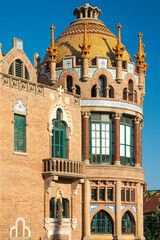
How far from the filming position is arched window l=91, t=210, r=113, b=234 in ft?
164

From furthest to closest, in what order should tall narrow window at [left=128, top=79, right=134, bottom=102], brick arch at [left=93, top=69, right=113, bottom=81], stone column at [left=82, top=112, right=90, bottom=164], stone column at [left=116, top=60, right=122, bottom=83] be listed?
tall narrow window at [left=128, top=79, right=134, bottom=102] → stone column at [left=116, top=60, right=122, bottom=83] → brick arch at [left=93, top=69, right=113, bottom=81] → stone column at [left=82, top=112, right=90, bottom=164]

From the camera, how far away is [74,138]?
157ft

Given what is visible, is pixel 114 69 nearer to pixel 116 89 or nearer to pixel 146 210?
pixel 116 89

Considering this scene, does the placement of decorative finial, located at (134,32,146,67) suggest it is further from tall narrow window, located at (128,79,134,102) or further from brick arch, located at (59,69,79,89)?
brick arch, located at (59,69,79,89)

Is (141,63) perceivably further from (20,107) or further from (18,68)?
(20,107)

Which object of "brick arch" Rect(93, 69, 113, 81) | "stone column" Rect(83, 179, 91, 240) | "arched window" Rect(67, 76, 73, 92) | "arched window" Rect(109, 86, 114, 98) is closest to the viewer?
"stone column" Rect(83, 179, 91, 240)

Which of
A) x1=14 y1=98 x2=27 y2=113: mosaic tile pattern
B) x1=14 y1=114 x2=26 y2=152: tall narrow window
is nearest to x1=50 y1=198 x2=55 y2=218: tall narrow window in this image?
x1=14 y1=114 x2=26 y2=152: tall narrow window

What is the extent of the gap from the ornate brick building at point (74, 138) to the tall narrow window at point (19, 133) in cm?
8

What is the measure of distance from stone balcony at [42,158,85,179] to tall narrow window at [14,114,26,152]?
8.16 feet

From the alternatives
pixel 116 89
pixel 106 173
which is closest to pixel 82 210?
pixel 106 173

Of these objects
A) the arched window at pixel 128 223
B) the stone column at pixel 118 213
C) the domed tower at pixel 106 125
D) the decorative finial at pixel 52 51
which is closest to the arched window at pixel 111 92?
the domed tower at pixel 106 125

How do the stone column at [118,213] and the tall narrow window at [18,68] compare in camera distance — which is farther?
the stone column at [118,213]

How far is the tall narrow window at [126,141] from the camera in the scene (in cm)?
5241

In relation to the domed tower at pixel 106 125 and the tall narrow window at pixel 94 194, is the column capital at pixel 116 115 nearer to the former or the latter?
the domed tower at pixel 106 125
